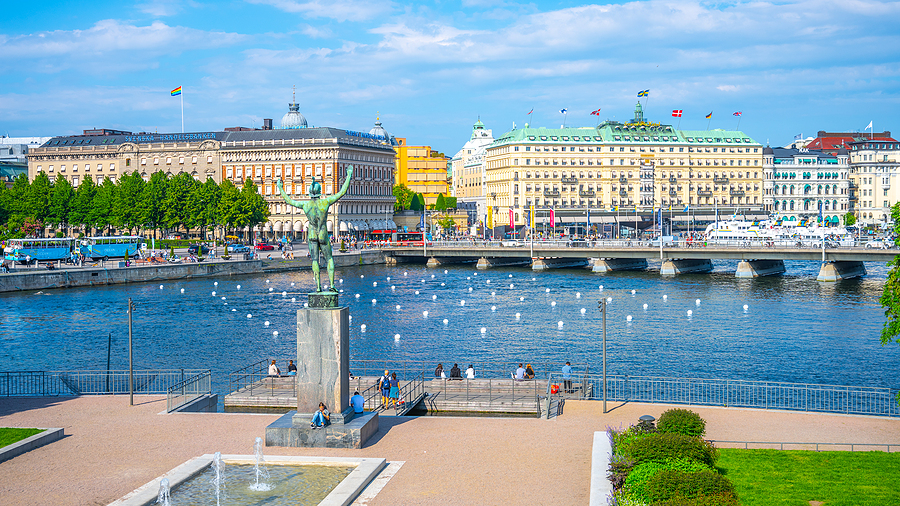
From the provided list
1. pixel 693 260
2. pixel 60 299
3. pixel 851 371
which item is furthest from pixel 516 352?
pixel 693 260

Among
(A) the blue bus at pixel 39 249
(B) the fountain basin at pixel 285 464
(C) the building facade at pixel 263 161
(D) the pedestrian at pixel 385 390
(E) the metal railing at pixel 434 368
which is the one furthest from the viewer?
(C) the building facade at pixel 263 161

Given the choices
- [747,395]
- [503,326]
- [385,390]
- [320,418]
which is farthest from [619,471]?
[503,326]

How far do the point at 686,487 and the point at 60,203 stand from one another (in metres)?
133

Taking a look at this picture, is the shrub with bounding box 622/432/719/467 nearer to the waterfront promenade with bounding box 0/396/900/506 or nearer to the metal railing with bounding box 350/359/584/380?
the waterfront promenade with bounding box 0/396/900/506

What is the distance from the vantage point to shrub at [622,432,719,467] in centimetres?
2127

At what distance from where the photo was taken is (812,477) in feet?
73.9

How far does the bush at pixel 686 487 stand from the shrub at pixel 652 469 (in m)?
0.69

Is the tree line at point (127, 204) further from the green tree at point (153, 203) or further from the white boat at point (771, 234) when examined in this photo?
the white boat at point (771, 234)

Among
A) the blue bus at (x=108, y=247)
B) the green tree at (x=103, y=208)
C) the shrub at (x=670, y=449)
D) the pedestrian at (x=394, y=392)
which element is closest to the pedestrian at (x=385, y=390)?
the pedestrian at (x=394, y=392)

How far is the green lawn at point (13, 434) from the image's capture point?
25866 mm

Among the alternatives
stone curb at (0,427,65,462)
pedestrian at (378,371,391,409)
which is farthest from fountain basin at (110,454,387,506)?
pedestrian at (378,371,391,409)

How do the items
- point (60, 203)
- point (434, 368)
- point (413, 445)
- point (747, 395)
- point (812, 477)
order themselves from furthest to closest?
point (60, 203) → point (434, 368) → point (747, 395) → point (413, 445) → point (812, 477)

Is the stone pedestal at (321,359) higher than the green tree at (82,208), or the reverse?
the green tree at (82,208)

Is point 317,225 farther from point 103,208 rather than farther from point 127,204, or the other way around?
point 103,208
